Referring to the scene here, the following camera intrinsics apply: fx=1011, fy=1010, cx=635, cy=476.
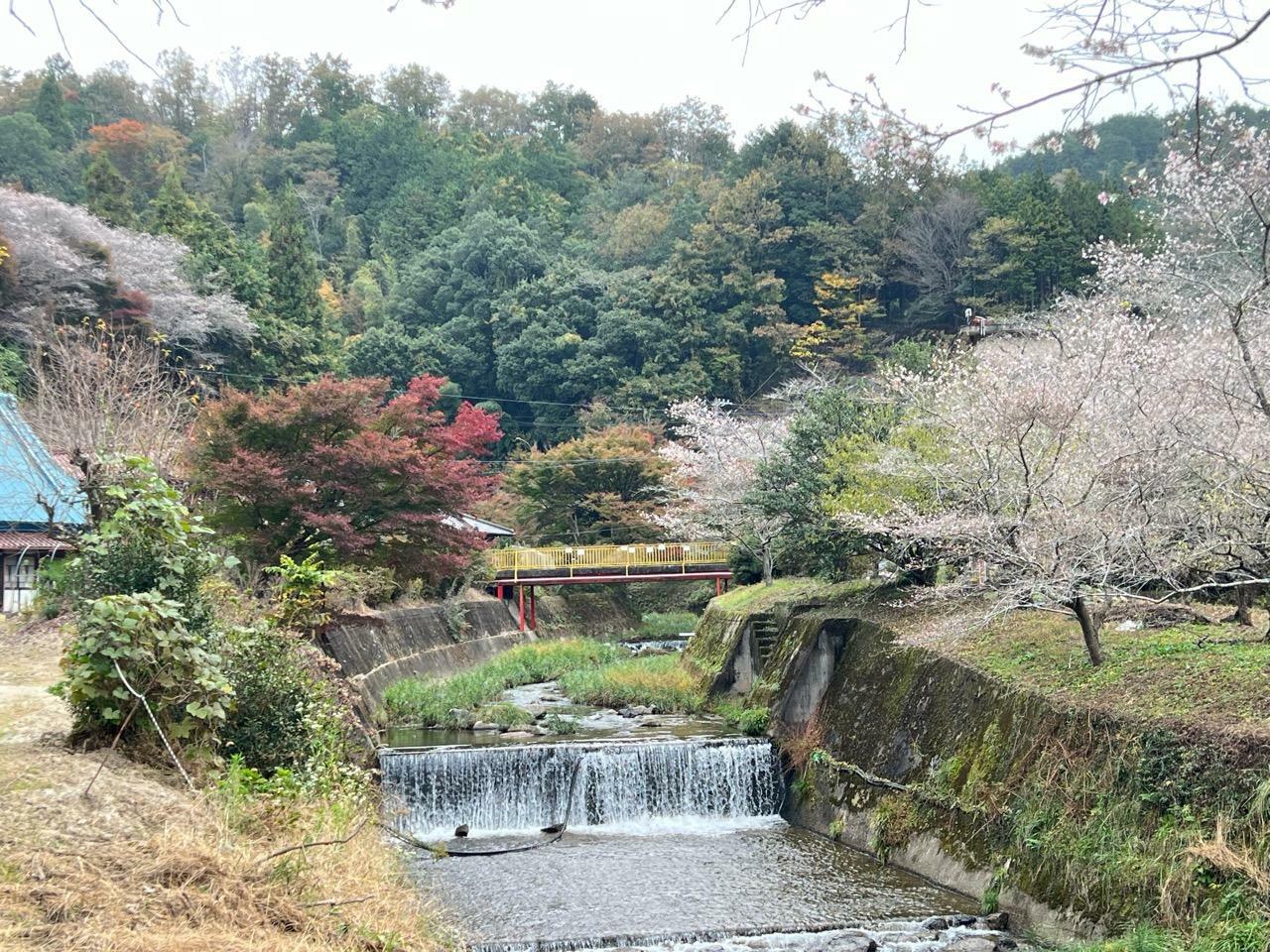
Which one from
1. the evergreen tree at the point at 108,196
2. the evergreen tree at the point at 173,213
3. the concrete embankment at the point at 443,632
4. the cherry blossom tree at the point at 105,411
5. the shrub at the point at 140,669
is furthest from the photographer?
the evergreen tree at the point at 173,213

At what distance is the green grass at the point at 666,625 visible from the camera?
33281mm

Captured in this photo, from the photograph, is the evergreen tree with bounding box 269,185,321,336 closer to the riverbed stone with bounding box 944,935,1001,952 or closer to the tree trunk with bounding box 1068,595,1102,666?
the tree trunk with bounding box 1068,595,1102,666

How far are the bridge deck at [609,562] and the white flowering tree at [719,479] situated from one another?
0.83 m

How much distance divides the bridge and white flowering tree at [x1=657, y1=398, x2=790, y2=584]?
89 centimetres

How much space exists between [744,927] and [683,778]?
4902mm

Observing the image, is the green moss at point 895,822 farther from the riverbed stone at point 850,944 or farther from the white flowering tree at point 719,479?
the white flowering tree at point 719,479

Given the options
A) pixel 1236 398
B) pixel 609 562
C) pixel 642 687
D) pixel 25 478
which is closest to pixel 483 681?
pixel 642 687

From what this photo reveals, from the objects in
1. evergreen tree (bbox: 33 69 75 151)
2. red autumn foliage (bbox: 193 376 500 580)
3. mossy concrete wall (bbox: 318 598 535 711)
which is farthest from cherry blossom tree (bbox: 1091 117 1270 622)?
evergreen tree (bbox: 33 69 75 151)

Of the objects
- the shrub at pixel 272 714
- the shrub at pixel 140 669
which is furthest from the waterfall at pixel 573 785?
the shrub at pixel 140 669

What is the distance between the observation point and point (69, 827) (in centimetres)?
623

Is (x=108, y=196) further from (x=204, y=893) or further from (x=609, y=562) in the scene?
(x=204, y=893)

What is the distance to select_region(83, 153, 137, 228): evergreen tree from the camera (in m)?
36.0

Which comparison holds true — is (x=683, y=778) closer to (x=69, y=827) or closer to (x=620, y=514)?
(x=69, y=827)

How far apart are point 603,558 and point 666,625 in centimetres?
392
